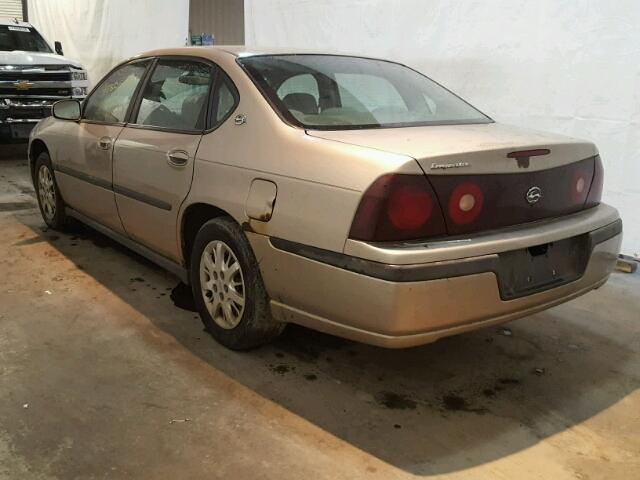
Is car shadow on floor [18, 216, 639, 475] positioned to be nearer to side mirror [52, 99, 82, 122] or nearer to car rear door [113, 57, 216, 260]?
car rear door [113, 57, 216, 260]

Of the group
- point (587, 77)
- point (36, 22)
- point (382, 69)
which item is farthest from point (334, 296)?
point (36, 22)

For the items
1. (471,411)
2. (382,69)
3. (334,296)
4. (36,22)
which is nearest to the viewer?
(334,296)

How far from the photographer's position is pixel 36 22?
14508 millimetres

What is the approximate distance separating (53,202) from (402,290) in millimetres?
3567

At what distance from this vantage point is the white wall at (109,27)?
8.52m

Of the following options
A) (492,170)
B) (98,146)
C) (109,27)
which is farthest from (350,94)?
(109,27)

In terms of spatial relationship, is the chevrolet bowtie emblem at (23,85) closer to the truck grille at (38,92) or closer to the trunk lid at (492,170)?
the truck grille at (38,92)

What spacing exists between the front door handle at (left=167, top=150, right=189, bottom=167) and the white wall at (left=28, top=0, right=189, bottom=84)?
5.96 meters

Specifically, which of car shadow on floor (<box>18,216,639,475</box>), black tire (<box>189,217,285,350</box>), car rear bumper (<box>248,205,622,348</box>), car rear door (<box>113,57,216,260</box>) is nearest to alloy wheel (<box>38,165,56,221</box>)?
car rear door (<box>113,57,216,260</box>)

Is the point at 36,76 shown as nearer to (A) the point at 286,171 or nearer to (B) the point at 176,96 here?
(B) the point at 176,96

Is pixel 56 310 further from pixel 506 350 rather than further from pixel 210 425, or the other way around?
pixel 506 350

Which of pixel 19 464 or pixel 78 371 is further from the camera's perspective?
pixel 78 371

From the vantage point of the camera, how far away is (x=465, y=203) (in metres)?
2.19

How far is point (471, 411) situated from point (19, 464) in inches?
68.2
